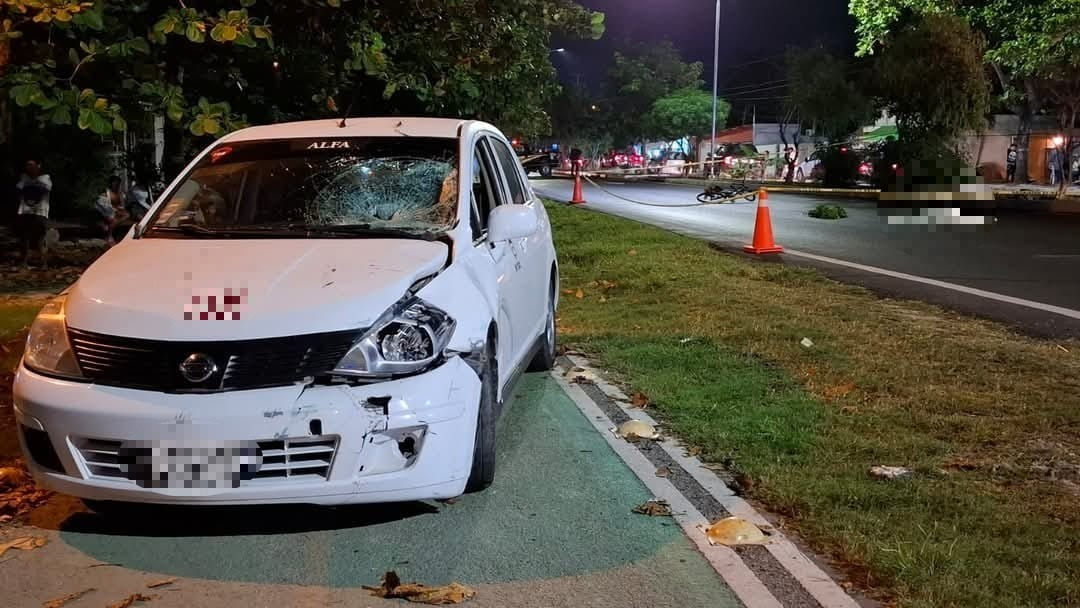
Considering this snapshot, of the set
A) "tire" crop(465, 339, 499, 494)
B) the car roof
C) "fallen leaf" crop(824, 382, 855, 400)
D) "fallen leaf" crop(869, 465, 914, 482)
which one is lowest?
"fallen leaf" crop(824, 382, 855, 400)

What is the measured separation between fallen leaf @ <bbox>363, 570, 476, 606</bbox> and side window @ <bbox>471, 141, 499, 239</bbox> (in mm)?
1873

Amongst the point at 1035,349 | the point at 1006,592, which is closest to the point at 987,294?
the point at 1035,349

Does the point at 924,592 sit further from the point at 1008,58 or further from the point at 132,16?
the point at 1008,58

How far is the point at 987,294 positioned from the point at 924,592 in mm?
7715

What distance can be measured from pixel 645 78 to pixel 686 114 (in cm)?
888

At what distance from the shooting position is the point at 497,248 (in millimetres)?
4996

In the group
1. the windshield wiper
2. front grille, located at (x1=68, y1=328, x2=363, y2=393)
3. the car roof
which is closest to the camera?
front grille, located at (x1=68, y1=328, x2=363, y2=393)

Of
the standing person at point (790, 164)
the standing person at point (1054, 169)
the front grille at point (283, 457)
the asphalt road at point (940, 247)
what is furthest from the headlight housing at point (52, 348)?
the standing person at point (790, 164)

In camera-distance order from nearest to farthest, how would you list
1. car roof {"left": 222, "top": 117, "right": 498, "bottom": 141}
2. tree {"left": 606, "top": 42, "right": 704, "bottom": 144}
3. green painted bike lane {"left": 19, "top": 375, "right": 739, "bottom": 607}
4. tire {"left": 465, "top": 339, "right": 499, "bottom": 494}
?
green painted bike lane {"left": 19, "top": 375, "right": 739, "bottom": 607}, tire {"left": 465, "top": 339, "right": 499, "bottom": 494}, car roof {"left": 222, "top": 117, "right": 498, "bottom": 141}, tree {"left": 606, "top": 42, "right": 704, "bottom": 144}

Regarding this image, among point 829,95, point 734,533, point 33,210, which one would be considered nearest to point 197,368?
point 734,533

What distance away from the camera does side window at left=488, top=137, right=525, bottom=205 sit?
611 centimetres

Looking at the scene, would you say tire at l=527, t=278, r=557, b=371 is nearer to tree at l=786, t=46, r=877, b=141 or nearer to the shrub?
the shrub

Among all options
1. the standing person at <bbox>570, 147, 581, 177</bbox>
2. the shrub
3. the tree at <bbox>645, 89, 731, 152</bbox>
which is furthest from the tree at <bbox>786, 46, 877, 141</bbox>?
the shrub

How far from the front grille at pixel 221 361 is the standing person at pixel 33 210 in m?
10.3
